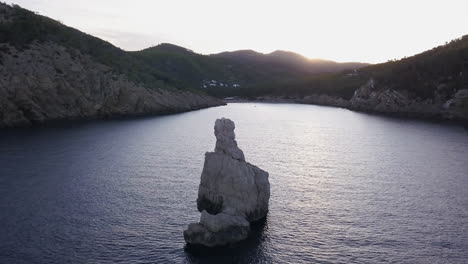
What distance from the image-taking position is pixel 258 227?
56.8 m

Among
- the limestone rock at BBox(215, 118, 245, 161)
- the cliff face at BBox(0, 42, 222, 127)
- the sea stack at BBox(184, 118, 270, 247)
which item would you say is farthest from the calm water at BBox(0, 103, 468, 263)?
the cliff face at BBox(0, 42, 222, 127)

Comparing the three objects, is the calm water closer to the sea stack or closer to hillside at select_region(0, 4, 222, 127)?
the sea stack

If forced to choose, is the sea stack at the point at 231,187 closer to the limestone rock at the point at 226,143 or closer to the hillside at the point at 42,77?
the limestone rock at the point at 226,143

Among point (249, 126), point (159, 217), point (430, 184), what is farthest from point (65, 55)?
point (430, 184)

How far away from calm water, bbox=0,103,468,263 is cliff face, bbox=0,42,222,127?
22752mm

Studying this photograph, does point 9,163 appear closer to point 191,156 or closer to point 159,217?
point 191,156

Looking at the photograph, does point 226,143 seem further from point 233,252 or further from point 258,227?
point 233,252

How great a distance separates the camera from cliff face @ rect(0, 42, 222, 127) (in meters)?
145

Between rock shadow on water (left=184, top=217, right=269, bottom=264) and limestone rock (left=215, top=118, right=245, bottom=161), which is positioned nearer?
rock shadow on water (left=184, top=217, right=269, bottom=264)

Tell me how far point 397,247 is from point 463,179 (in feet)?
139

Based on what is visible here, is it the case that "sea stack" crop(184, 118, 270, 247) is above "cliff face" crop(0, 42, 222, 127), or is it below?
below

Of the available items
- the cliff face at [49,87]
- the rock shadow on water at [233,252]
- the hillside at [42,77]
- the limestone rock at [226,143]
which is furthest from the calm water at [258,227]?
the hillside at [42,77]

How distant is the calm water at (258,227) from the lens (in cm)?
4931

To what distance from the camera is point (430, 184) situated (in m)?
80.0
